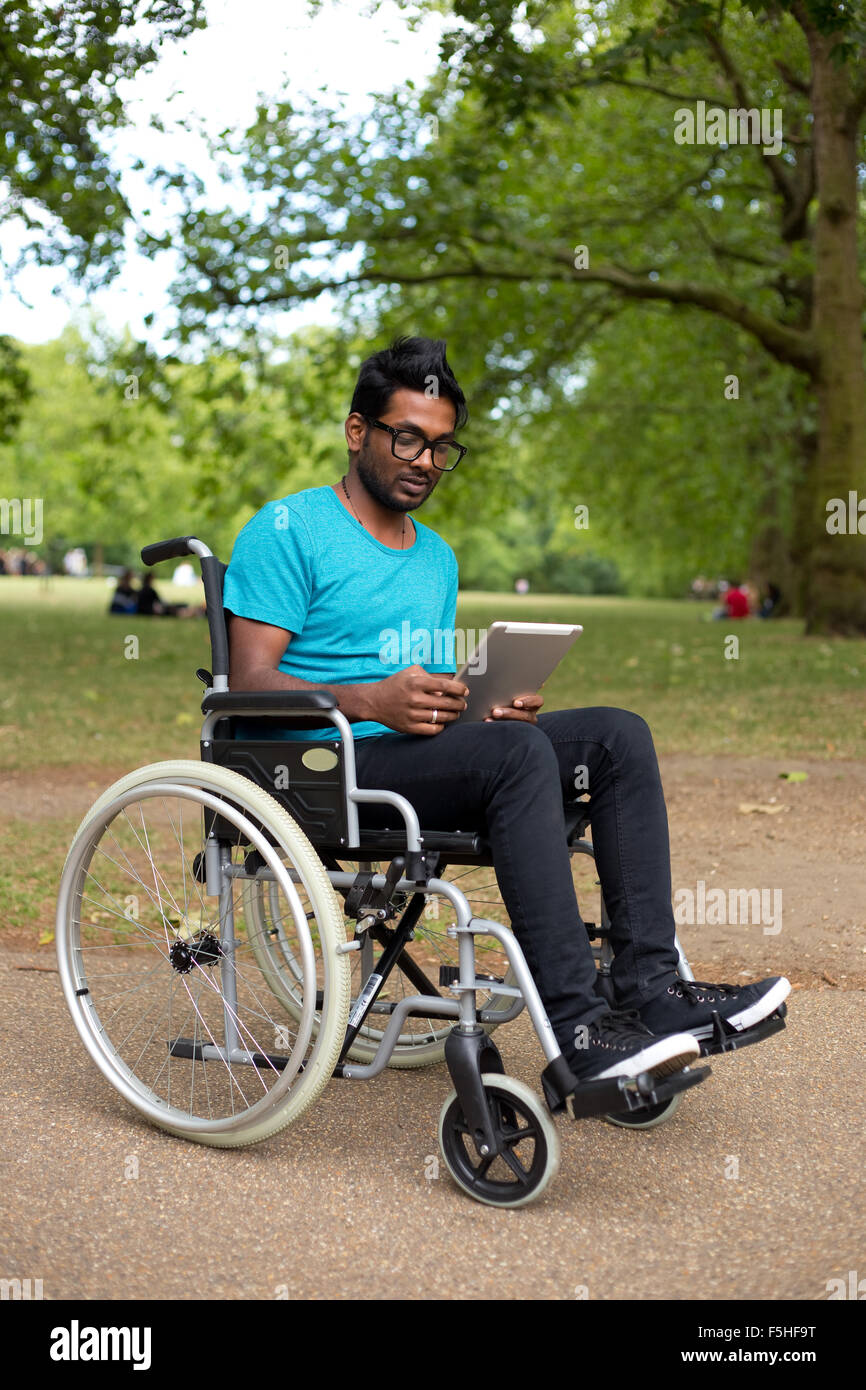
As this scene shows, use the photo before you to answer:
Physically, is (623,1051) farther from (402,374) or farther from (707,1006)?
(402,374)

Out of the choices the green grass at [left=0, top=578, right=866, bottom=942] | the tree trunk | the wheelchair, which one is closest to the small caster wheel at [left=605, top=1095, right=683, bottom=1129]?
the wheelchair

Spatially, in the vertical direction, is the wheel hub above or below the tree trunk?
below

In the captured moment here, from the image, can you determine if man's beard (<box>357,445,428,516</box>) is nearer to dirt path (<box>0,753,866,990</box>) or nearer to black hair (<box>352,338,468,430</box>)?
black hair (<box>352,338,468,430</box>)

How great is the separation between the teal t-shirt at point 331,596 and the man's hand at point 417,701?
0.16 metres

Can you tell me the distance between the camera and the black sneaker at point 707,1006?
2.90m

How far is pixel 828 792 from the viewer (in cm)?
746

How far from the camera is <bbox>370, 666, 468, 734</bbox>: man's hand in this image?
297 cm

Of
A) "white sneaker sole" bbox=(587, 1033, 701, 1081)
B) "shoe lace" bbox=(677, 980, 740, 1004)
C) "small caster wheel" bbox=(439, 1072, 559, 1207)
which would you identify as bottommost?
"small caster wheel" bbox=(439, 1072, 559, 1207)

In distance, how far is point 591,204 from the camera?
58.6 feet

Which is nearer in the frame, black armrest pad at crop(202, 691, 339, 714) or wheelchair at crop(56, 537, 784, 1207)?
wheelchair at crop(56, 537, 784, 1207)

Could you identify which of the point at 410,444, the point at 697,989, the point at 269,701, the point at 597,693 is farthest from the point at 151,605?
the point at 697,989

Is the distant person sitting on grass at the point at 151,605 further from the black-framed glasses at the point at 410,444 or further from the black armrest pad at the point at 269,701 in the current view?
the black armrest pad at the point at 269,701

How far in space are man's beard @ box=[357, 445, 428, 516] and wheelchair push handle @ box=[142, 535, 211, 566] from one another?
1.34 feet
